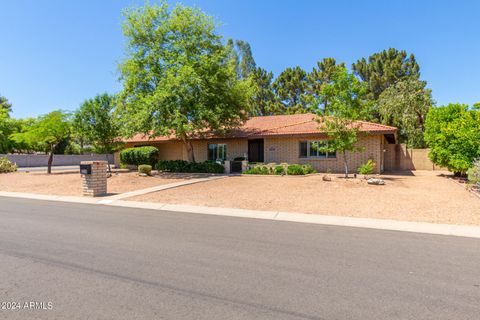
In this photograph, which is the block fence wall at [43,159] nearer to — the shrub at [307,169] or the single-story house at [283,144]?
the single-story house at [283,144]

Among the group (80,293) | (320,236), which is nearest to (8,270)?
(80,293)

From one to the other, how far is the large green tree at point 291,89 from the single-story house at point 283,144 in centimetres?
1221

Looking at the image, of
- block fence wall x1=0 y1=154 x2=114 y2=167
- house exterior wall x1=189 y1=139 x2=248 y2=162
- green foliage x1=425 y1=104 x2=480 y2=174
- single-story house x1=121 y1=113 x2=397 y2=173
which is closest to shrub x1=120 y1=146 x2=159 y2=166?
single-story house x1=121 y1=113 x2=397 y2=173

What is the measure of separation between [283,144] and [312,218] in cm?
1453

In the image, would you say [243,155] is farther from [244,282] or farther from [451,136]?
[244,282]

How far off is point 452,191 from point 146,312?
14180mm

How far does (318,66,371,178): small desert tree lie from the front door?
8757mm

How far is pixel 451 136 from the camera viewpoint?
18.4m

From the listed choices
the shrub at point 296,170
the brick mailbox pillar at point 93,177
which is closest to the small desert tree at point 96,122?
the brick mailbox pillar at point 93,177

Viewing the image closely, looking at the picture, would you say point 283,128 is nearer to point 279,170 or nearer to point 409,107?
point 279,170

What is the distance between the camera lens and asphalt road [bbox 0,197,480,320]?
144 inches

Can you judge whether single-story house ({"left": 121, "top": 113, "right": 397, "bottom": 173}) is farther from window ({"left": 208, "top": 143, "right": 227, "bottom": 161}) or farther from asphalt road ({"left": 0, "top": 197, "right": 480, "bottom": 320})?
asphalt road ({"left": 0, "top": 197, "right": 480, "bottom": 320})

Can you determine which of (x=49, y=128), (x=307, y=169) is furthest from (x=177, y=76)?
(x=49, y=128)

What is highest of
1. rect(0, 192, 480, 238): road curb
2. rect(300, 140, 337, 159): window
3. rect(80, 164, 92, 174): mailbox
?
rect(300, 140, 337, 159): window
